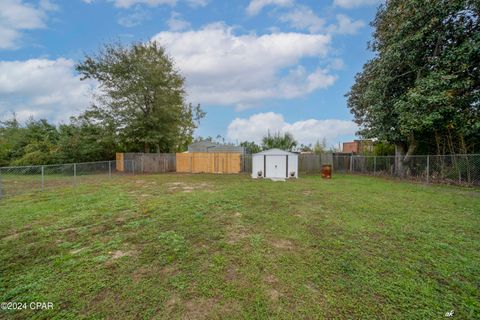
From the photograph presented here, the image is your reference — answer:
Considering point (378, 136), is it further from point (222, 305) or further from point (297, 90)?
point (222, 305)

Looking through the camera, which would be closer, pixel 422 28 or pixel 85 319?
pixel 85 319

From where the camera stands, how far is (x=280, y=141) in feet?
74.9

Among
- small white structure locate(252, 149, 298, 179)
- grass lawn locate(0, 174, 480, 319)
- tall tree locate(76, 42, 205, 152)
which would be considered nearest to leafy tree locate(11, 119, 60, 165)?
tall tree locate(76, 42, 205, 152)

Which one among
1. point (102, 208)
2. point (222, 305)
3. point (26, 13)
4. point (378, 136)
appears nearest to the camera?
point (222, 305)

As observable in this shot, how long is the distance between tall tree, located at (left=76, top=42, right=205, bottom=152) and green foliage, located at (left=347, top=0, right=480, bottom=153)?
13.4 metres

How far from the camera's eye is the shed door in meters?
12.3

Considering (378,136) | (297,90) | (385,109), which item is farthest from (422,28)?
(297,90)

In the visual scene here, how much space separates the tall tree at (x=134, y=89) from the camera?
1504cm

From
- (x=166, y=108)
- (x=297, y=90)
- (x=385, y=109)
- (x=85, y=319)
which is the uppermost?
(x=297, y=90)

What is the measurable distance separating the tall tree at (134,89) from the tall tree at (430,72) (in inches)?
527

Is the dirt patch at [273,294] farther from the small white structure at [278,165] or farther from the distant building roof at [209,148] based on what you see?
the distant building roof at [209,148]

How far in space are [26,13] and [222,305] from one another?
36.6 feet

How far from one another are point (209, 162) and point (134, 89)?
24.3ft

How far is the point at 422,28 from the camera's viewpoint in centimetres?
876
